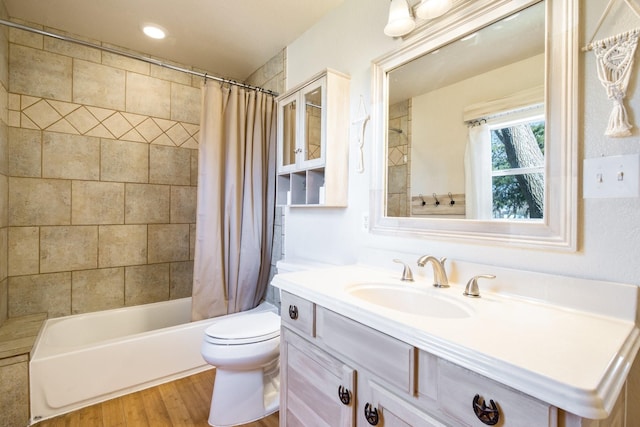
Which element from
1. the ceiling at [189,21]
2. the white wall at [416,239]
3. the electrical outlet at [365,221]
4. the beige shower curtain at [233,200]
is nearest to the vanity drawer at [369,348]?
the white wall at [416,239]

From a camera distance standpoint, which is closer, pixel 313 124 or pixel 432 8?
pixel 432 8

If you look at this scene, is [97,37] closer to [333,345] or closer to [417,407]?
[333,345]

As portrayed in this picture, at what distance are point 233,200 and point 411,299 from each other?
1517 mm

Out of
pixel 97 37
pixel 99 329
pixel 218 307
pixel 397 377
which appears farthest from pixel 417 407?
pixel 97 37

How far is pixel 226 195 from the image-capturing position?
7.34 feet

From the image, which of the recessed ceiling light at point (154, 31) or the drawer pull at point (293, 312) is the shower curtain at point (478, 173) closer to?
the drawer pull at point (293, 312)

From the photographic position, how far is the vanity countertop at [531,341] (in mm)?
525

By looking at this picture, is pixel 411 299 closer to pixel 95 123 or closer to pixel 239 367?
pixel 239 367

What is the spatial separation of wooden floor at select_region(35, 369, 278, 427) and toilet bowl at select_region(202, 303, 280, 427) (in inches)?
3.0

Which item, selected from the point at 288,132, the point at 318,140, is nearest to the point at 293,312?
the point at 318,140

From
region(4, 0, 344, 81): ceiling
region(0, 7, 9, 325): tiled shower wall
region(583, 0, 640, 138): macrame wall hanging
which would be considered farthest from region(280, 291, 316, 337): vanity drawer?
region(0, 7, 9, 325): tiled shower wall

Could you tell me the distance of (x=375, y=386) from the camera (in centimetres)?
Answer: 87

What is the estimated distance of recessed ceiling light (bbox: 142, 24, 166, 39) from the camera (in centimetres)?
211

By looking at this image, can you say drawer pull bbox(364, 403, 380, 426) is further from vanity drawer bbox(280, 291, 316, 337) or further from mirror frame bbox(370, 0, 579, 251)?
mirror frame bbox(370, 0, 579, 251)
